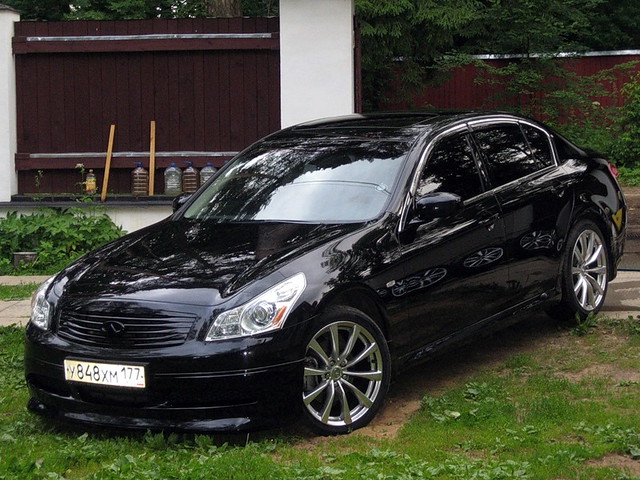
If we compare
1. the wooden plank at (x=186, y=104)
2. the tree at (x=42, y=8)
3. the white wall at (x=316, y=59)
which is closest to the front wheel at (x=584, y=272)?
the white wall at (x=316, y=59)

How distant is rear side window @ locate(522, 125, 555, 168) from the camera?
25.4 feet

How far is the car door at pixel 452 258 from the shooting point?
20.1ft

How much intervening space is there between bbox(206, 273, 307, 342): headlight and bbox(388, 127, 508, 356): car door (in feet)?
2.56

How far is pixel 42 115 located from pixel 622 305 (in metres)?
7.31

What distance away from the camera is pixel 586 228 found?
7.87 meters

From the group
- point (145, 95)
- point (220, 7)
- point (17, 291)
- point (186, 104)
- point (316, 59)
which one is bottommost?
point (17, 291)

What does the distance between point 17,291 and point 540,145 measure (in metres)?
5.14

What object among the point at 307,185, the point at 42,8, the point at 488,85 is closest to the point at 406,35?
the point at 488,85

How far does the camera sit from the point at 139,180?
12.5 meters

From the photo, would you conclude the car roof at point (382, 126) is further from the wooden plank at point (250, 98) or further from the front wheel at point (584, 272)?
the wooden plank at point (250, 98)

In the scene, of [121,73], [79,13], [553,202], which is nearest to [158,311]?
[553,202]

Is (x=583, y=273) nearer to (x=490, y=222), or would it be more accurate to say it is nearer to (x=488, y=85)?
(x=490, y=222)

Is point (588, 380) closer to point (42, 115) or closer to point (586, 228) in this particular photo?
point (586, 228)

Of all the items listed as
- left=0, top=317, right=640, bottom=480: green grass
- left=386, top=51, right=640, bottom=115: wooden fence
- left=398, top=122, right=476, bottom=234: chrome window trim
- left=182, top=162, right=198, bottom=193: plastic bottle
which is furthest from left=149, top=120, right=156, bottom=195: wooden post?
left=386, top=51, right=640, bottom=115: wooden fence
